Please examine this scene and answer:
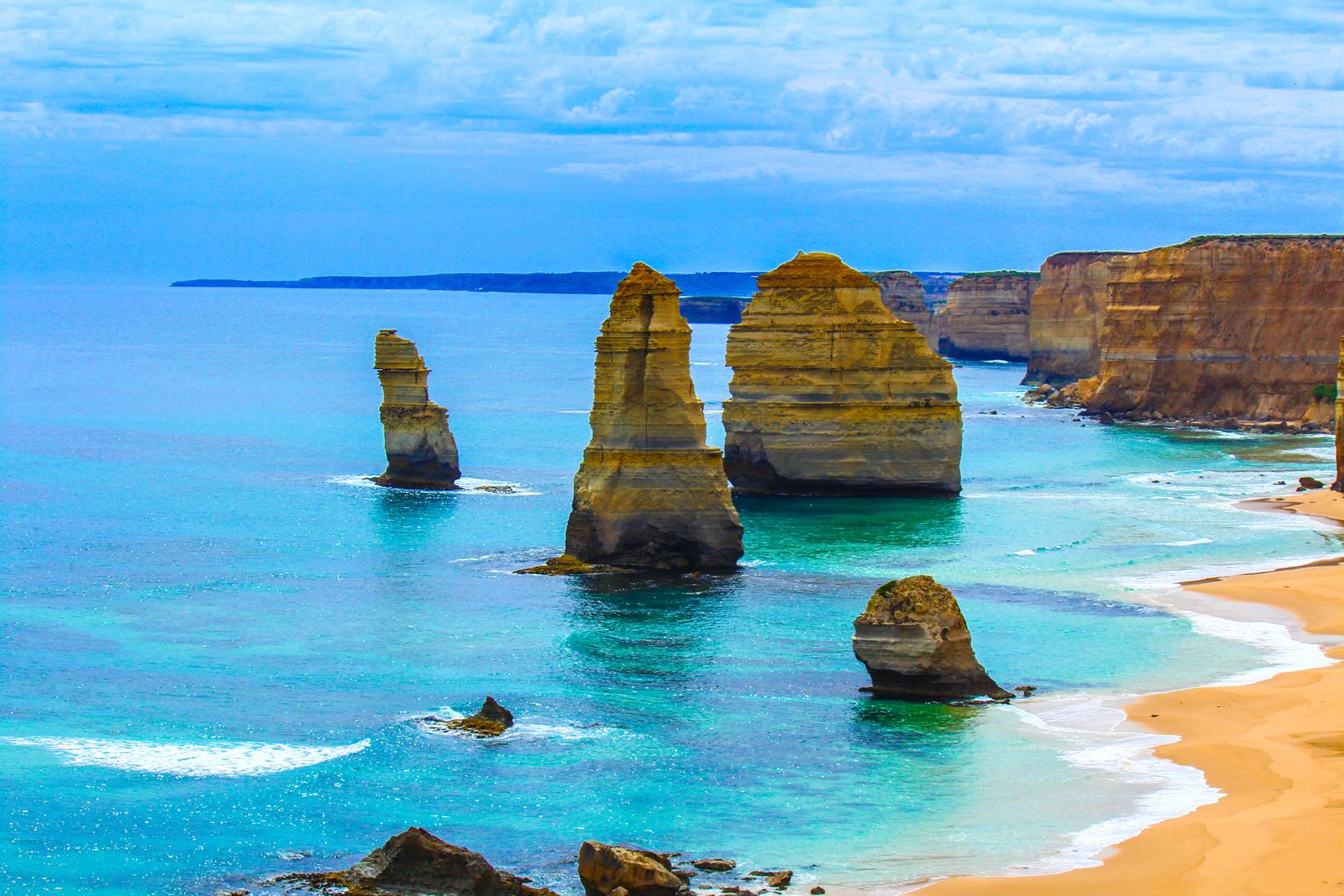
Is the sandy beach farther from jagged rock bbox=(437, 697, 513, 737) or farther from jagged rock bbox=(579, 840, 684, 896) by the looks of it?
jagged rock bbox=(437, 697, 513, 737)

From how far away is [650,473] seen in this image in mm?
43062

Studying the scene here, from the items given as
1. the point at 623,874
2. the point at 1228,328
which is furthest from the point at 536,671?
the point at 1228,328

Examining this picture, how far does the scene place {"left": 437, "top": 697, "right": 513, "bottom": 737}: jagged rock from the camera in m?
28.3

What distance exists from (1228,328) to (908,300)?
251 feet

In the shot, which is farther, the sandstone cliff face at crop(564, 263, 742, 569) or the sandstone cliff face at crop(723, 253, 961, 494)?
the sandstone cliff face at crop(723, 253, 961, 494)

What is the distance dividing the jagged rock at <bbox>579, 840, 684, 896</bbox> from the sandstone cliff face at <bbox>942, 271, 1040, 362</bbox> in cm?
14296

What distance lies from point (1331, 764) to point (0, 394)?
349 ft

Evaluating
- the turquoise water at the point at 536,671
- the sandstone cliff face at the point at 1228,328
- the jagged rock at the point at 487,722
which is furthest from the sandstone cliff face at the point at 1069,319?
the jagged rock at the point at 487,722

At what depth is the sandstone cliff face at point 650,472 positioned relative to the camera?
43.1 metres

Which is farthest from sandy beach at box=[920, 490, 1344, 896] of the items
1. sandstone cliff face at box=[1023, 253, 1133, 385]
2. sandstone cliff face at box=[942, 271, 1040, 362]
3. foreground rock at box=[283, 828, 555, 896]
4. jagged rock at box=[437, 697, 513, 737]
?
sandstone cliff face at box=[942, 271, 1040, 362]

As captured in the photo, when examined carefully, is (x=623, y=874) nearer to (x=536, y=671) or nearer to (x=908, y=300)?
(x=536, y=671)

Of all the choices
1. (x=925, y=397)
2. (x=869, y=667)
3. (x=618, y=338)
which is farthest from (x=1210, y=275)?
(x=869, y=667)

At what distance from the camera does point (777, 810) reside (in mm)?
24312

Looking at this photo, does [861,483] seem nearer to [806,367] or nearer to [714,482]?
[806,367]
